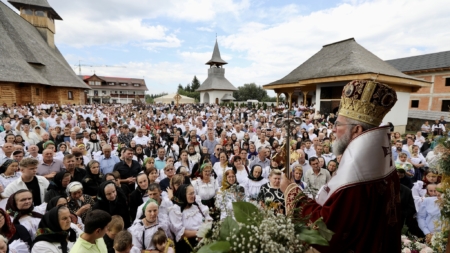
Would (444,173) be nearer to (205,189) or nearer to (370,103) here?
(370,103)

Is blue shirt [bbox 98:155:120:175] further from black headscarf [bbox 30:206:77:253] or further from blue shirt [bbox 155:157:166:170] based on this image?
black headscarf [bbox 30:206:77:253]

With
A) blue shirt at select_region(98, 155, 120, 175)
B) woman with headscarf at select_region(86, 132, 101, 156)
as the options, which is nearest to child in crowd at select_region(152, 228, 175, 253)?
blue shirt at select_region(98, 155, 120, 175)

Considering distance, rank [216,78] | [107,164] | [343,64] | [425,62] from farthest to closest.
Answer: [216,78], [425,62], [343,64], [107,164]

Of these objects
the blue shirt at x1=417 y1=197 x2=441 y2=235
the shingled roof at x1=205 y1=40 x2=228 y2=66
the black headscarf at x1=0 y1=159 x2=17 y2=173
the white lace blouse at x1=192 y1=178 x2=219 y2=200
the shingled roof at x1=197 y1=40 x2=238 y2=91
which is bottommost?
the blue shirt at x1=417 y1=197 x2=441 y2=235

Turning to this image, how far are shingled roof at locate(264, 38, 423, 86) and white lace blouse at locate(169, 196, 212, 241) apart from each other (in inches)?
575

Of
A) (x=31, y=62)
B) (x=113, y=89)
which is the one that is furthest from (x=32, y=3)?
(x=113, y=89)

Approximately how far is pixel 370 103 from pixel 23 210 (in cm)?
462

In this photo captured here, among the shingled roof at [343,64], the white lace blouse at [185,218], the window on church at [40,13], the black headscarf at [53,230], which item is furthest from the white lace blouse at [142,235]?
the window on church at [40,13]

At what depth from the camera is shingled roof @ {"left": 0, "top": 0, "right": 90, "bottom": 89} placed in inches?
990

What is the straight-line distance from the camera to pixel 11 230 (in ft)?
10.4

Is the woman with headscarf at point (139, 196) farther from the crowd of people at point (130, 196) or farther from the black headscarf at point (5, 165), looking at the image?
the black headscarf at point (5, 165)

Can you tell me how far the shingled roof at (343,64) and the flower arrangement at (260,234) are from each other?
1599cm

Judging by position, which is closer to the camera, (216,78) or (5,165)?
(5,165)

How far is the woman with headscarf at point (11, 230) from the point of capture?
305cm
